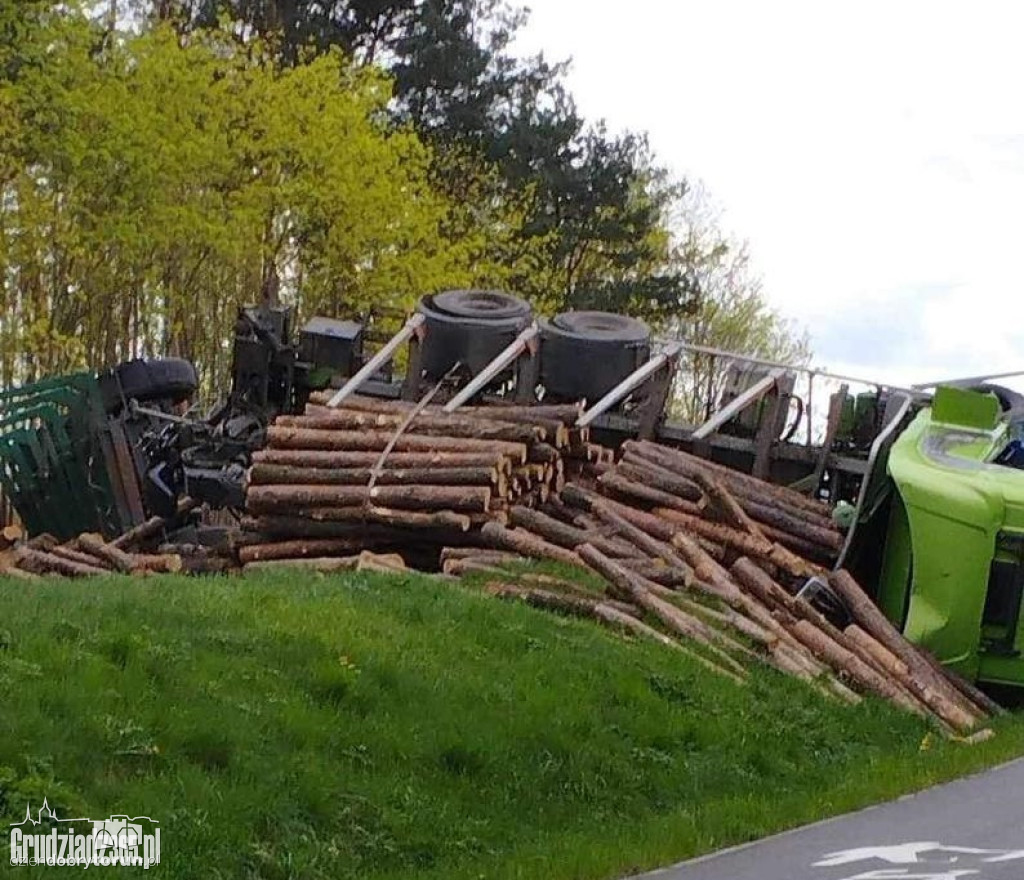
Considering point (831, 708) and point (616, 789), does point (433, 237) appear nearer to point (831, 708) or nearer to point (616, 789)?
point (831, 708)

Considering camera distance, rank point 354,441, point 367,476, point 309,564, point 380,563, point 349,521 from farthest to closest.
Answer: point 354,441, point 367,476, point 349,521, point 309,564, point 380,563

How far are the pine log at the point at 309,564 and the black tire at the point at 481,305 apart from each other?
239 inches

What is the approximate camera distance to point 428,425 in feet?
A: 64.1

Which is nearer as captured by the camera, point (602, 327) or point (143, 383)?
point (143, 383)

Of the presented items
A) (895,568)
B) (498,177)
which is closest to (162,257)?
(498,177)

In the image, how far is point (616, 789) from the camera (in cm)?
1121

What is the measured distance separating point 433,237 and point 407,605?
27043 mm

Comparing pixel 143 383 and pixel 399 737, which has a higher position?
pixel 143 383

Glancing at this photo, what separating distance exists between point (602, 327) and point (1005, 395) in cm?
524

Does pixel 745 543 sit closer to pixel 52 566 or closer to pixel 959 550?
pixel 959 550

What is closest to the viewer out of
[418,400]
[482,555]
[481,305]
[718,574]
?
[718,574]

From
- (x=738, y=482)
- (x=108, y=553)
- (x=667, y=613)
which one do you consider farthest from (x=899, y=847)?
(x=108, y=553)

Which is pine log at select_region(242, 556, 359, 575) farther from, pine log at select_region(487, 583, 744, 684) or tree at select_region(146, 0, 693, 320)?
tree at select_region(146, 0, 693, 320)

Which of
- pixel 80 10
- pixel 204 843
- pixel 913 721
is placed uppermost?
pixel 80 10
